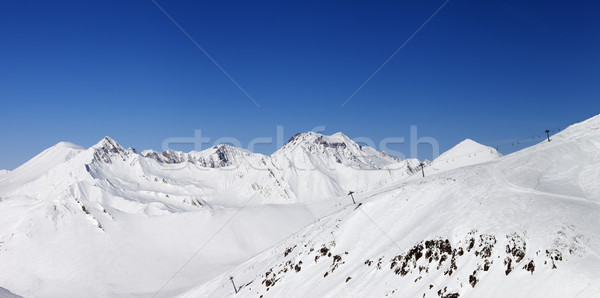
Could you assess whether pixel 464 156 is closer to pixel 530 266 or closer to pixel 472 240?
pixel 472 240

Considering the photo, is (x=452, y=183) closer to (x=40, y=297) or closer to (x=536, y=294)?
(x=536, y=294)

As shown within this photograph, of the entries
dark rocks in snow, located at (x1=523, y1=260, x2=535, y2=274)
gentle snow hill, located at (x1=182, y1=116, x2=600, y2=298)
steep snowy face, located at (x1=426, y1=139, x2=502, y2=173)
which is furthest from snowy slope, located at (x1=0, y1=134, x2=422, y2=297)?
dark rocks in snow, located at (x1=523, y1=260, x2=535, y2=274)

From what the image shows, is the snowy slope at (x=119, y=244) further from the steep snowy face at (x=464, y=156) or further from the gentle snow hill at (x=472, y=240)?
the gentle snow hill at (x=472, y=240)

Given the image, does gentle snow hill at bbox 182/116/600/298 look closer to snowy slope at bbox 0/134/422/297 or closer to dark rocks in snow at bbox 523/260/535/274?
dark rocks in snow at bbox 523/260/535/274

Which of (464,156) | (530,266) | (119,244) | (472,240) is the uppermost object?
(119,244)

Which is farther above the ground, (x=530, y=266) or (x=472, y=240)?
(x=472, y=240)

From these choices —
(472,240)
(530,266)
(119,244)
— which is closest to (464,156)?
(472,240)

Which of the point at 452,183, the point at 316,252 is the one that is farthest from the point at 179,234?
the point at 452,183
